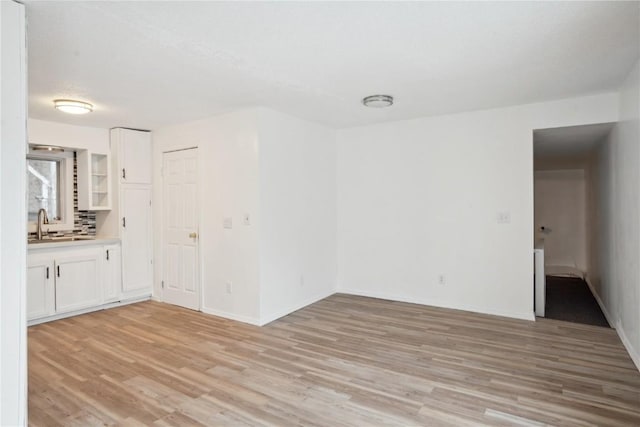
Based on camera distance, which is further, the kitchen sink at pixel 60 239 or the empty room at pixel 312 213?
the kitchen sink at pixel 60 239

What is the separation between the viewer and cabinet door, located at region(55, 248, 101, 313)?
14.1 ft

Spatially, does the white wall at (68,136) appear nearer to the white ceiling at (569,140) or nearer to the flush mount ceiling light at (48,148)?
the flush mount ceiling light at (48,148)

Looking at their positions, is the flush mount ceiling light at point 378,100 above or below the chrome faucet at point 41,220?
above

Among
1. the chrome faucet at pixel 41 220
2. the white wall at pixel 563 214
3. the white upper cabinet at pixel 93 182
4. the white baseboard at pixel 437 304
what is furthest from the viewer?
the white wall at pixel 563 214

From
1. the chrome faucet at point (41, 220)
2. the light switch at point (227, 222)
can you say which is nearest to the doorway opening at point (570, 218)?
the light switch at point (227, 222)

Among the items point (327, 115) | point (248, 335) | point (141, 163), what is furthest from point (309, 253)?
point (141, 163)

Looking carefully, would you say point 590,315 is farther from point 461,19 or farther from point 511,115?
point 461,19

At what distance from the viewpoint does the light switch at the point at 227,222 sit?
4.22 m

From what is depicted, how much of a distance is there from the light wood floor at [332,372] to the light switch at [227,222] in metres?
1.07

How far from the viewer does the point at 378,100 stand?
11.9 ft

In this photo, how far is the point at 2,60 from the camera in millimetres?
1807

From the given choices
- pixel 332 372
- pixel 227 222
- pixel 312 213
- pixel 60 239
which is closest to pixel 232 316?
pixel 227 222

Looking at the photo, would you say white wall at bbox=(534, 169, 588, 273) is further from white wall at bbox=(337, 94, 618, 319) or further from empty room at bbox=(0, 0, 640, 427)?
white wall at bbox=(337, 94, 618, 319)

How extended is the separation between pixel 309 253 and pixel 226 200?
4.22 feet
